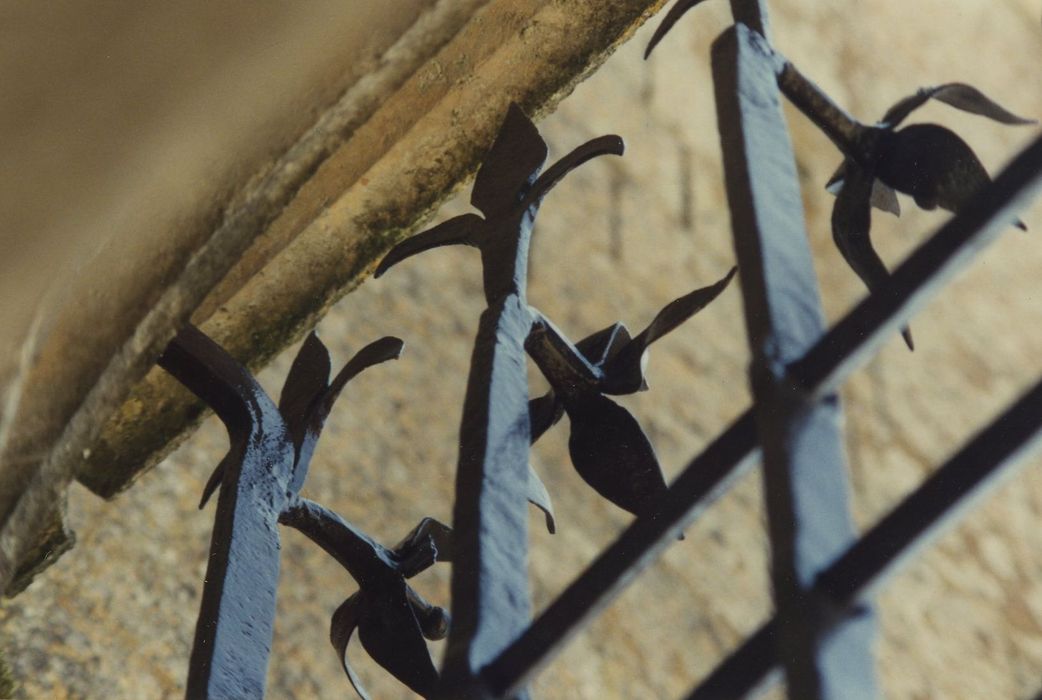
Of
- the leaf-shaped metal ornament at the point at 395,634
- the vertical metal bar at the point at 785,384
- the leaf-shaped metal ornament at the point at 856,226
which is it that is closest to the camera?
the vertical metal bar at the point at 785,384

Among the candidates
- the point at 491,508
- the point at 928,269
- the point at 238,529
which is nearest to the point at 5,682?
the point at 238,529

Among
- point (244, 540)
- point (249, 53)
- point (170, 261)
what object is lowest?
point (244, 540)

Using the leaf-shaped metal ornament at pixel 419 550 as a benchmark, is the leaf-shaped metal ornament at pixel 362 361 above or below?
above

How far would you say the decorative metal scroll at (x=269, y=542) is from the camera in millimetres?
774

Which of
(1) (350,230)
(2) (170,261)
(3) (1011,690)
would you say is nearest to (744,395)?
(3) (1011,690)

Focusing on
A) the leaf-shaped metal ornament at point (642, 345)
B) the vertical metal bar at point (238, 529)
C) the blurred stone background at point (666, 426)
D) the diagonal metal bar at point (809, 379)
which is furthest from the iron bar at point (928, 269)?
the blurred stone background at point (666, 426)

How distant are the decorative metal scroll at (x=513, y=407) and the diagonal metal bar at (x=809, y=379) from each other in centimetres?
2

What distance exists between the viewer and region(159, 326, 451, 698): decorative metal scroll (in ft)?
2.54

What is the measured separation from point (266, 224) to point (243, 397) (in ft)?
0.56

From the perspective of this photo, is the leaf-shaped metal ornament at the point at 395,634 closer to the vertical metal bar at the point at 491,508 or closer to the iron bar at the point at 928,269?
the vertical metal bar at the point at 491,508

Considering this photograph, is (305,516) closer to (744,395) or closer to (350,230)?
(350,230)

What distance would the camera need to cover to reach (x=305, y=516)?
88 centimetres

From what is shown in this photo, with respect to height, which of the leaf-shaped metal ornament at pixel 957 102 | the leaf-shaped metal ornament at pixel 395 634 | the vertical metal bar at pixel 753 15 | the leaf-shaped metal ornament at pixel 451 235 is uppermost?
the leaf-shaped metal ornament at pixel 957 102

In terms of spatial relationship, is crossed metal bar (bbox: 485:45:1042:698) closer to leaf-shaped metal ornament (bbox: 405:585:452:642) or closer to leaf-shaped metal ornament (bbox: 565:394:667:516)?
leaf-shaped metal ornament (bbox: 565:394:667:516)
